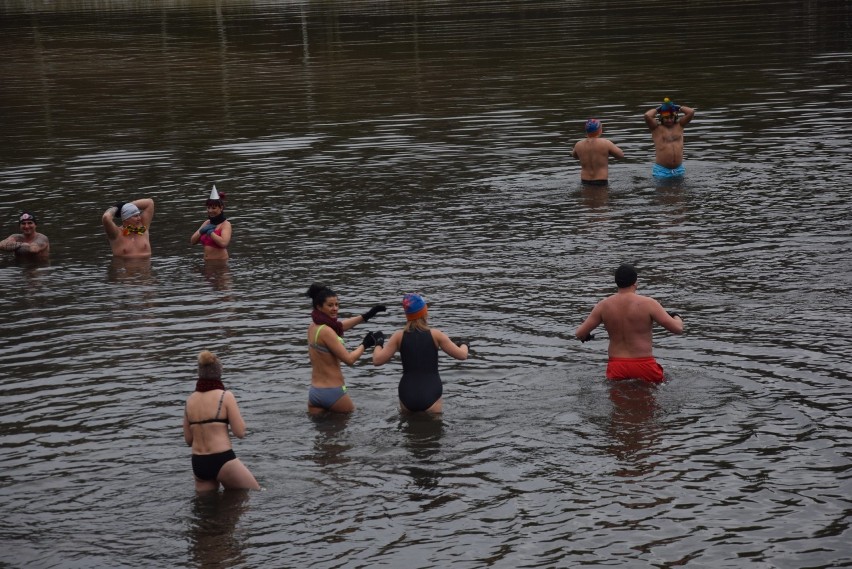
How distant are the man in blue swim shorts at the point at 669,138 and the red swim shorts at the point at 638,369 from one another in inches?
461

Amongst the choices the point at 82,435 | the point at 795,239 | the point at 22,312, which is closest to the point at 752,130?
the point at 795,239

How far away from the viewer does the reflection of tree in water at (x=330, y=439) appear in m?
Answer: 12.7

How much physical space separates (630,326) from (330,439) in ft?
12.4

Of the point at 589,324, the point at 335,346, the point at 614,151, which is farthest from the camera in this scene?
the point at 614,151

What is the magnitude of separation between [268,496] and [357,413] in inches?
91.0

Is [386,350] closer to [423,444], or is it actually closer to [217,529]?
[423,444]

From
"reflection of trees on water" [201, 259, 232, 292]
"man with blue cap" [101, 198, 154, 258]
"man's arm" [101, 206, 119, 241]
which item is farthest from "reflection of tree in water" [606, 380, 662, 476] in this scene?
"man's arm" [101, 206, 119, 241]

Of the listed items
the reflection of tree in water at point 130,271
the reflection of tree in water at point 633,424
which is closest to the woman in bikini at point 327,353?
the reflection of tree in water at point 633,424

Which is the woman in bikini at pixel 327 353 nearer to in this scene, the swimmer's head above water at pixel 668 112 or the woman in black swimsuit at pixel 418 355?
the woman in black swimsuit at pixel 418 355

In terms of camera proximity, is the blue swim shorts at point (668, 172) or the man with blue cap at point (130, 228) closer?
the man with blue cap at point (130, 228)

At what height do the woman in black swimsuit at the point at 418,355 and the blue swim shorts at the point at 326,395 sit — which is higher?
the woman in black swimsuit at the point at 418,355

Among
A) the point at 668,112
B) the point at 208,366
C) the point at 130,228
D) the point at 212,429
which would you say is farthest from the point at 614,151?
the point at 212,429

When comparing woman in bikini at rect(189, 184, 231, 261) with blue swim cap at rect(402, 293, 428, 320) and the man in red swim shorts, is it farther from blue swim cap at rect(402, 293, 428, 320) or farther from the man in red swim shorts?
the man in red swim shorts

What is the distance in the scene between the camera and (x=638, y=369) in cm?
1419
